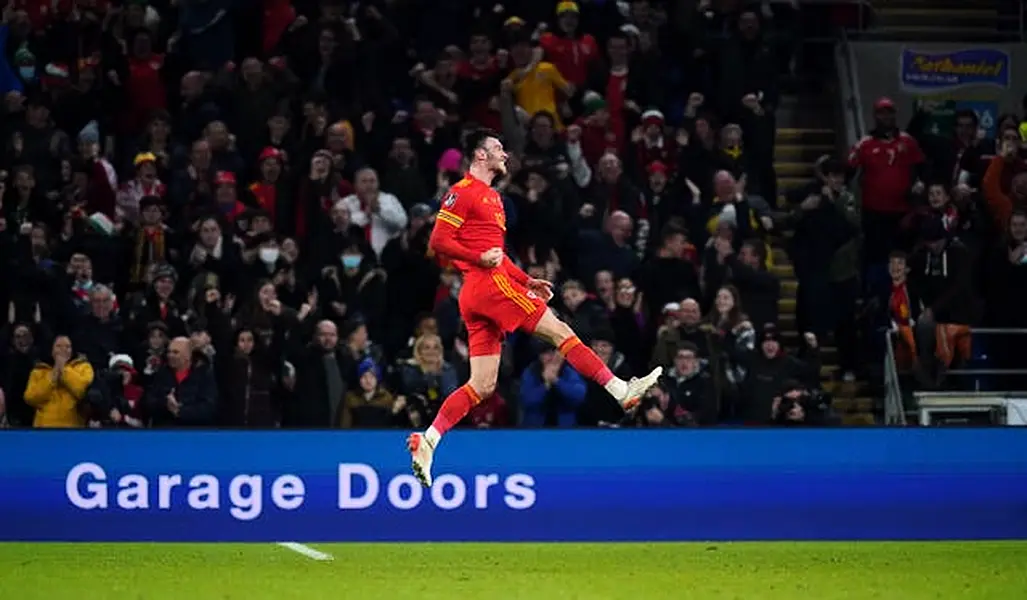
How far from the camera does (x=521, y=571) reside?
51.7 feet

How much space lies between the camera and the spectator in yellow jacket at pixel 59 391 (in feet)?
64.4

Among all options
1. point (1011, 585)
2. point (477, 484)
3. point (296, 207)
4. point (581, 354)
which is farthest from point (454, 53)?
point (1011, 585)

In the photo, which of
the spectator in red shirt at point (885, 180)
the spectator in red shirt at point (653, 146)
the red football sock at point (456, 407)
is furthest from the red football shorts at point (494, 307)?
the spectator in red shirt at point (885, 180)

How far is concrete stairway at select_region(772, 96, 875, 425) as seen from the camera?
22.6m

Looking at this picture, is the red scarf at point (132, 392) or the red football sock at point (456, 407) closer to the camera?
the red football sock at point (456, 407)

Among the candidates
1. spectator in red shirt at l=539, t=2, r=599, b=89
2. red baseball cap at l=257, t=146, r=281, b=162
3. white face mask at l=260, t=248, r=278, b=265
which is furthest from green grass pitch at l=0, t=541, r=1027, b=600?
spectator in red shirt at l=539, t=2, r=599, b=89

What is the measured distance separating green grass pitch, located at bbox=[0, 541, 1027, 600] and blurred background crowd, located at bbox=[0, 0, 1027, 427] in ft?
8.64

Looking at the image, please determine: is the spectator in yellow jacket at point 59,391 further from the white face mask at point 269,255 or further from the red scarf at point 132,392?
the white face mask at point 269,255

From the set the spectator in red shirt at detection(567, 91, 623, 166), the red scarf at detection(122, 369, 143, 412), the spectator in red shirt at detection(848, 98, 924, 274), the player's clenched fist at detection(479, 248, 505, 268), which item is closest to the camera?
the player's clenched fist at detection(479, 248, 505, 268)

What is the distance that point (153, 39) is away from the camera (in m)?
24.3

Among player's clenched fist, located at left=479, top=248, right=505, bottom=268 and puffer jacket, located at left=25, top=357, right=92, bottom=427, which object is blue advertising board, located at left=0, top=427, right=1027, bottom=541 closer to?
puffer jacket, located at left=25, top=357, right=92, bottom=427

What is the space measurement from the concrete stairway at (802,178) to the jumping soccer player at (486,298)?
715cm

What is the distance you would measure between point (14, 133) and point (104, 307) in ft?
10.1

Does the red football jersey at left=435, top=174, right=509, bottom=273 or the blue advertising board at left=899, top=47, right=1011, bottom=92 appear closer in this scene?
the red football jersey at left=435, top=174, right=509, bottom=273
